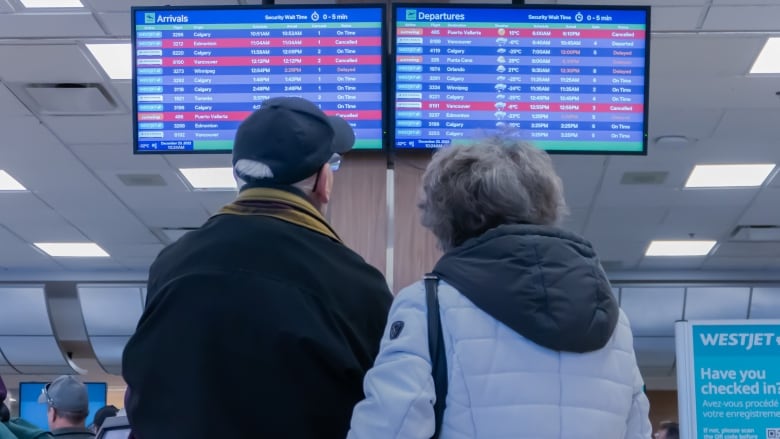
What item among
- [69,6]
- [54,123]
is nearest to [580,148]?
[69,6]

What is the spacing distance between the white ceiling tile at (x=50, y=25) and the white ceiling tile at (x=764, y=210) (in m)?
5.78

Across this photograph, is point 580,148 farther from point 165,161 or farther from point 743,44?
point 165,161

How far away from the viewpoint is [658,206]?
9508 millimetres

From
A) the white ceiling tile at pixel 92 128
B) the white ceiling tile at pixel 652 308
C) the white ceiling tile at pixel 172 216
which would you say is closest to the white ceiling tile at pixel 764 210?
the white ceiling tile at pixel 652 308

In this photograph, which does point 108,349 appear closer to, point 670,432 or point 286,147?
point 670,432

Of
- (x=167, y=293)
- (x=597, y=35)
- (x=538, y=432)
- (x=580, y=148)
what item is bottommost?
(x=538, y=432)

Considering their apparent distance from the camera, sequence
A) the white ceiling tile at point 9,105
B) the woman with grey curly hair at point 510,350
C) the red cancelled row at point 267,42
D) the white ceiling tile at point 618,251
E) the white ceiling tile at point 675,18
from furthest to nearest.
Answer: the white ceiling tile at point 618,251
the white ceiling tile at point 9,105
the white ceiling tile at point 675,18
the red cancelled row at point 267,42
the woman with grey curly hair at point 510,350

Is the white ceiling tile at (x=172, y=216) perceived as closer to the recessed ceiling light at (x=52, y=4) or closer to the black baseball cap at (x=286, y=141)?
the recessed ceiling light at (x=52, y=4)

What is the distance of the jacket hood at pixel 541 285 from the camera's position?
174 cm

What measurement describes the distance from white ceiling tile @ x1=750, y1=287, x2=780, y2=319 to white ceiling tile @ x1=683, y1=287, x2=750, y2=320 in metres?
0.10

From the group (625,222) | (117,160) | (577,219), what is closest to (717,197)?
(625,222)

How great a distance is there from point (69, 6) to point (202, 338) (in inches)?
179

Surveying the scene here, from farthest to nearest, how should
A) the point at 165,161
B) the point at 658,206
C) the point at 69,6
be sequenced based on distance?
1. the point at 658,206
2. the point at 165,161
3. the point at 69,6

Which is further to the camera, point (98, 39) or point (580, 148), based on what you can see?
point (98, 39)
